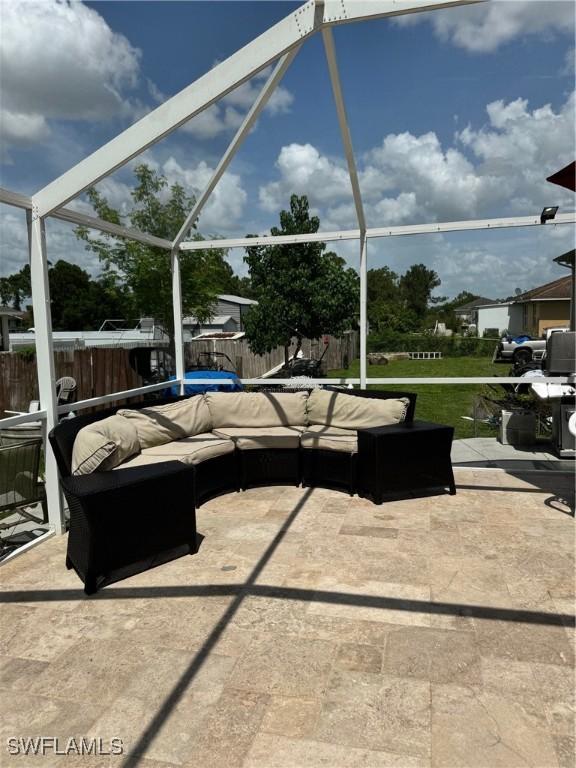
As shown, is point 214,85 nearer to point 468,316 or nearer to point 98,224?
point 98,224

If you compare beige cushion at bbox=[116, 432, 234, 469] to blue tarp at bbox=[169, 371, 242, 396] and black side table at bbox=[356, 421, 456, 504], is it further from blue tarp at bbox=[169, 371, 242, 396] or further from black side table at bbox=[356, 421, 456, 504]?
blue tarp at bbox=[169, 371, 242, 396]

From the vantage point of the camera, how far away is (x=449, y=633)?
2293 millimetres

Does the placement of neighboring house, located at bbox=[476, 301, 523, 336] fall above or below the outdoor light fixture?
below

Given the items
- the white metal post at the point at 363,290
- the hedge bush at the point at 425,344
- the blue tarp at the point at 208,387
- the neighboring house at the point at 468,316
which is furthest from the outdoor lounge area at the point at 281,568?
the hedge bush at the point at 425,344

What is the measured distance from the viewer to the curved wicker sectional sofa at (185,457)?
2809 millimetres

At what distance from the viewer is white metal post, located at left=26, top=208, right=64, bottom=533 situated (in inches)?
132

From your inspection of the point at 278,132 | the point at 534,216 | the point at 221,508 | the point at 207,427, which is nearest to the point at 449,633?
the point at 221,508

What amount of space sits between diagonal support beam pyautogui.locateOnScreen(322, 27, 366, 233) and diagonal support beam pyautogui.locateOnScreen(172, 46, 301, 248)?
0.70ft

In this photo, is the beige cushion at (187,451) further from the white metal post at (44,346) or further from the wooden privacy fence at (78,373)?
the wooden privacy fence at (78,373)

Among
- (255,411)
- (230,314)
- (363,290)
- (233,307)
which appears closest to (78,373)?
(255,411)

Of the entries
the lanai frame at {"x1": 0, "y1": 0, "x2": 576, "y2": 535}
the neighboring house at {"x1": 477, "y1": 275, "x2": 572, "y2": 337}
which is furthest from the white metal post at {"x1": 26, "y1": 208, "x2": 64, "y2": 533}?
the neighboring house at {"x1": 477, "y1": 275, "x2": 572, "y2": 337}

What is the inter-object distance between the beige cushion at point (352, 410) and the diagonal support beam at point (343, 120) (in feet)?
5.52

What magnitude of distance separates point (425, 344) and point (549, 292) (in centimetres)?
939

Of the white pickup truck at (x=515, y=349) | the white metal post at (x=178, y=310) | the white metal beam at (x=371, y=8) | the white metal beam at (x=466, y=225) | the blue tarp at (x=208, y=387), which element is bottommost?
the blue tarp at (x=208, y=387)
